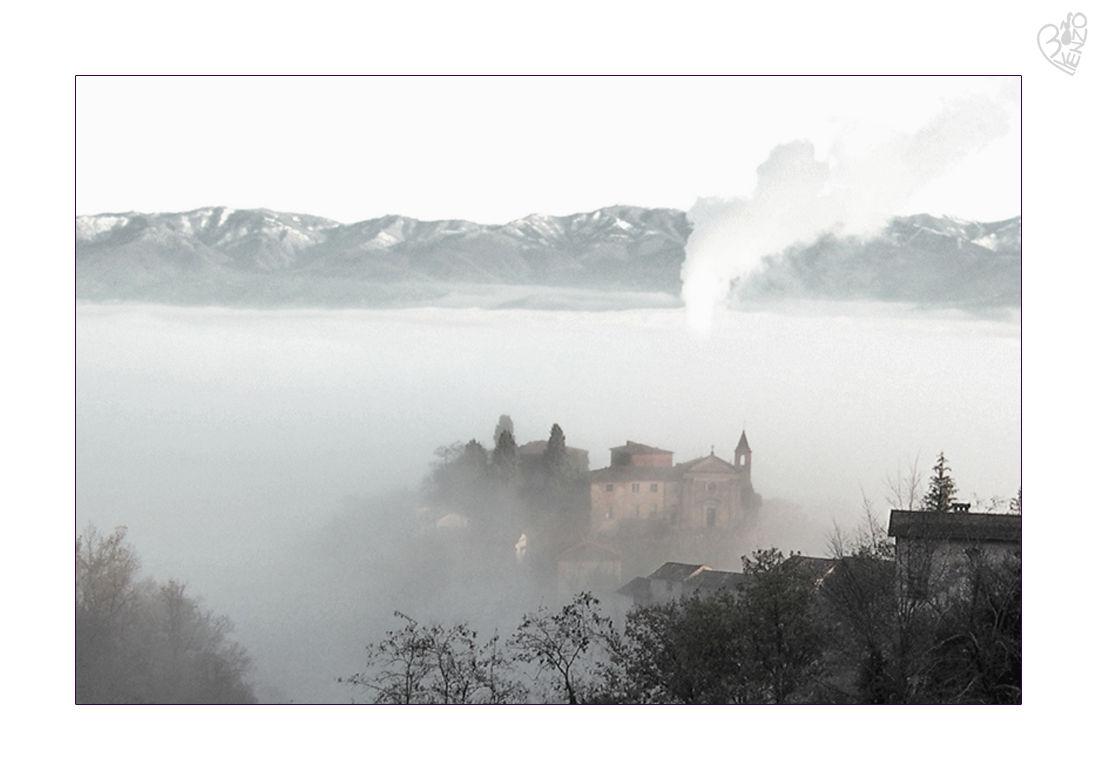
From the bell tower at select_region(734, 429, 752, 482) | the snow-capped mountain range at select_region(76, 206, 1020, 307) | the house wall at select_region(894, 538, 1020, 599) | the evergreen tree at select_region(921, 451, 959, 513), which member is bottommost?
the house wall at select_region(894, 538, 1020, 599)

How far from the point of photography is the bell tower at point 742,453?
14.9 meters

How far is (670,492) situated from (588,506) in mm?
1389

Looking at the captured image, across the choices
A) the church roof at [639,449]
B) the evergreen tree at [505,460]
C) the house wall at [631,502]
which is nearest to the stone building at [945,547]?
the house wall at [631,502]

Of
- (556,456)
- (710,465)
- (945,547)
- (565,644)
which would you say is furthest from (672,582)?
(945,547)

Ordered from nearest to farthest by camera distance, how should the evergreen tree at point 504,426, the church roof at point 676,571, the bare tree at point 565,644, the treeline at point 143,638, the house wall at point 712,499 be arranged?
the bare tree at point 565,644 < the treeline at point 143,638 < the church roof at point 676,571 < the house wall at point 712,499 < the evergreen tree at point 504,426

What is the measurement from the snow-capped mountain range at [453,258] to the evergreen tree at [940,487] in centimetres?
285

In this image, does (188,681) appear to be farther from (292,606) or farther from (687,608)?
(687,608)

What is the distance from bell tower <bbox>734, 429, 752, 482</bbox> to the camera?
14.9 meters

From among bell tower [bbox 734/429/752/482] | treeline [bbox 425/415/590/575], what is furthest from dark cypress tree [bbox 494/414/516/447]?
bell tower [bbox 734/429/752/482]

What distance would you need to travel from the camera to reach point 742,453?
49.0 feet

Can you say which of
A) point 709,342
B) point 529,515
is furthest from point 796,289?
point 529,515

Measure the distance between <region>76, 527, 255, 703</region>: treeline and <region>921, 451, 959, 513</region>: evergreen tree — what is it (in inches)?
426

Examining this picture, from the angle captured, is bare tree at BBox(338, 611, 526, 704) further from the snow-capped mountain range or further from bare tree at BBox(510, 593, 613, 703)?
the snow-capped mountain range

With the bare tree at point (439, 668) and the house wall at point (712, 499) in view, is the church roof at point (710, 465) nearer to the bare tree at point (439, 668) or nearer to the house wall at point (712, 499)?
the house wall at point (712, 499)
